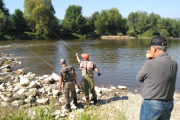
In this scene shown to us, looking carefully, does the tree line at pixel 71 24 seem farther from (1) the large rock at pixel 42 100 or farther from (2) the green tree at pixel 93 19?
(1) the large rock at pixel 42 100

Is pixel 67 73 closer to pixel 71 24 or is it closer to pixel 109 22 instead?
pixel 71 24

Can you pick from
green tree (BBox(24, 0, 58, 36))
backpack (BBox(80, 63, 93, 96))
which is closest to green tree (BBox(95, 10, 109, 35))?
green tree (BBox(24, 0, 58, 36))

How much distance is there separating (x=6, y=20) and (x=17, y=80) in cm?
4571

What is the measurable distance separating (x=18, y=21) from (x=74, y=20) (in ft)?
80.6

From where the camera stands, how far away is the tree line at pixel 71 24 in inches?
2051

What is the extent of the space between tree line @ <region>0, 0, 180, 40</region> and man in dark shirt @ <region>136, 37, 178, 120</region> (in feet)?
167

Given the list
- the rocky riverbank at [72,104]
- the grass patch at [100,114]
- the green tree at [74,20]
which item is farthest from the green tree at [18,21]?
the grass patch at [100,114]

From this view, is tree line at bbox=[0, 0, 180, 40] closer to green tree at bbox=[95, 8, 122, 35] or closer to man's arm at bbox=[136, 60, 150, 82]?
green tree at bbox=[95, 8, 122, 35]

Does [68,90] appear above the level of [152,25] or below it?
below

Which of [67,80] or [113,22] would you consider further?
[113,22]

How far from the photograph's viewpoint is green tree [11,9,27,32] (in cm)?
5692

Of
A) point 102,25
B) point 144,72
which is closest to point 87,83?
point 144,72

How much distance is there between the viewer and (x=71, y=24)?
235 ft

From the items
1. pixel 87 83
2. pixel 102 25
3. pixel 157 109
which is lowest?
pixel 87 83
